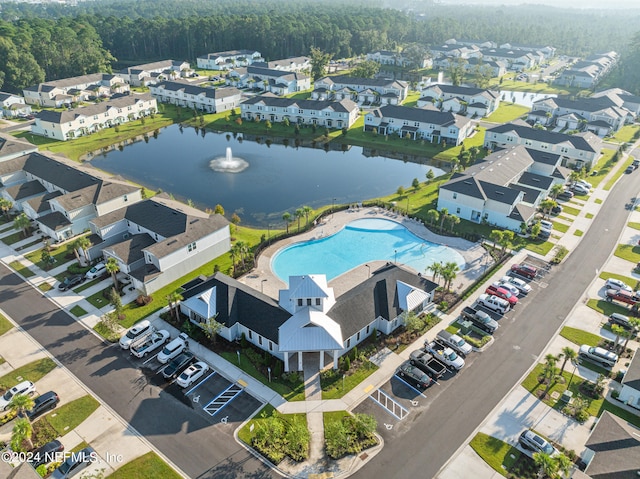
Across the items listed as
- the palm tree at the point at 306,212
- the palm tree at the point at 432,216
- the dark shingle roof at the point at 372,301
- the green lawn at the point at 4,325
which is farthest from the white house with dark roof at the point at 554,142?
the green lawn at the point at 4,325

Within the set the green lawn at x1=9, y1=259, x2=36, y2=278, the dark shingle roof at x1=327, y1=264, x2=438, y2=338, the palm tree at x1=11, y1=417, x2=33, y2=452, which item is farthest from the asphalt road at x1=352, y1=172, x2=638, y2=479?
the green lawn at x1=9, y1=259, x2=36, y2=278

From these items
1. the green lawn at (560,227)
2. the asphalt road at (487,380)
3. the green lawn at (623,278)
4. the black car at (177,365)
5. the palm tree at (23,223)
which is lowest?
the asphalt road at (487,380)

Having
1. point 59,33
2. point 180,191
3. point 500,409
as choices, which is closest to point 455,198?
point 500,409

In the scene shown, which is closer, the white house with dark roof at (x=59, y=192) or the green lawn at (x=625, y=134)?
the white house with dark roof at (x=59, y=192)

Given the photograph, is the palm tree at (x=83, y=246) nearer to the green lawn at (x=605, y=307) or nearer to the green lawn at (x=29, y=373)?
the green lawn at (x=29, y=373)

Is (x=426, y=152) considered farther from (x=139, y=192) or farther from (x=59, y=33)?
(x=59, y=33)

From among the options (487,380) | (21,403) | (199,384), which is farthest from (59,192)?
(487,380)

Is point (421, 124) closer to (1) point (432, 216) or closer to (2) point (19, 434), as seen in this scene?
(1) point (432, 216)
